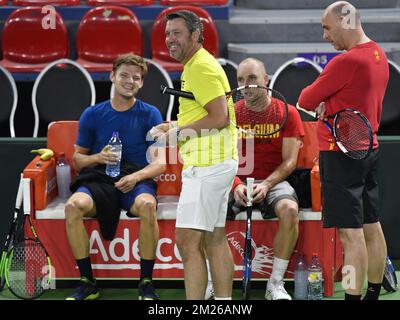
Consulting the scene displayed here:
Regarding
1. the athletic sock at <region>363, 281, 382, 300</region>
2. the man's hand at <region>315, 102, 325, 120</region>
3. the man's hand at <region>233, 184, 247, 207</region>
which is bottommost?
the athletic sock at <region>363, 281, 382, 300</region>

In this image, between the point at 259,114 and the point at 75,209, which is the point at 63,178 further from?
the point at 259,114

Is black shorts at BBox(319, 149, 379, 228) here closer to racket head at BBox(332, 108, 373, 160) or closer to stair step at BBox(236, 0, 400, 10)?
racket head at BBox(332, 108, 373, 160)

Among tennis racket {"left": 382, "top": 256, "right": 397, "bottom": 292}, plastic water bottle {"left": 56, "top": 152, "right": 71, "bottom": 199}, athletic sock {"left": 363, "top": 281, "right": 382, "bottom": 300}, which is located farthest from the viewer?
plastic water bottle {"left": 56, "top": 152, "right": 71, "bottom": 199}

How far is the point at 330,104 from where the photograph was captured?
445cm

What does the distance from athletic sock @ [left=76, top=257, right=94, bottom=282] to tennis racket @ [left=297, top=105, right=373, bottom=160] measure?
1.66 m

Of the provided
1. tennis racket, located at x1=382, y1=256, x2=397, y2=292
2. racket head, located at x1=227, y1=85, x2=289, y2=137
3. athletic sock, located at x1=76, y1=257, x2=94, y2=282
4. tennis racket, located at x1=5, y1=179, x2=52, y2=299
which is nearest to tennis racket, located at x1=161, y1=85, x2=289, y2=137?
racket head, located at x1=227, y1=85, x2=289, y2=137

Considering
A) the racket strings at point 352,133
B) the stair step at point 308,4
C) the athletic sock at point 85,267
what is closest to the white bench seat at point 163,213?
the athletic sock at point 85,267

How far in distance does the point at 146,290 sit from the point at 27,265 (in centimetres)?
72

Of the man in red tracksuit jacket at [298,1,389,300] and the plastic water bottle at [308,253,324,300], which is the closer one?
the man in red tracksuit jacket at [298,1,389,300]

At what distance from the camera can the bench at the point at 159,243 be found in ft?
17.0

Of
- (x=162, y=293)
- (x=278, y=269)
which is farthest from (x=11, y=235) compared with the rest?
(x=278, y=269)

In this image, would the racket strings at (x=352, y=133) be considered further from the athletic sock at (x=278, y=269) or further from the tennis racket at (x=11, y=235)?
the tennis racket at (x=11, y=235)

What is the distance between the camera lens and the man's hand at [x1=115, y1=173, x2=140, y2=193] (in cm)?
523
